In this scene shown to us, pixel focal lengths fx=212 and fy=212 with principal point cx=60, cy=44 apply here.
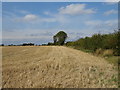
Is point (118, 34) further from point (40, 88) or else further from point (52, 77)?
point (40, 88)

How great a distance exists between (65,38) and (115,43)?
115116 mm

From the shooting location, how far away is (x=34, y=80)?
29.7 ft

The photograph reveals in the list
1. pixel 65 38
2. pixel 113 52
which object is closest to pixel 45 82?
pixel 113 52

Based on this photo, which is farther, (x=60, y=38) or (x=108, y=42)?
(x=60, y=38)

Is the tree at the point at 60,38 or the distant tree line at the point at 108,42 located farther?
the tree at the point at 60,38

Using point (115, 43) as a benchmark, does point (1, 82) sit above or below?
below

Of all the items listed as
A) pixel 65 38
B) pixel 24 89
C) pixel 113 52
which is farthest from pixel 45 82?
pixel 65 38

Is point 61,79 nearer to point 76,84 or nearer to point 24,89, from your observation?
point 76,84

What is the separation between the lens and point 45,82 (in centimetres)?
864

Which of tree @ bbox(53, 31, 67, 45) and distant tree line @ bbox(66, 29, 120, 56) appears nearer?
distant tree line @ bbox(66, 29, 120, 56)

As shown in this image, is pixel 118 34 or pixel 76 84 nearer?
pixel 76 84

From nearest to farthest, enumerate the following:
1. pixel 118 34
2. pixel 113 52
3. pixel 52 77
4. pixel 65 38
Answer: pixel 52 77
pixel 118 34
pixel 113 52
pixel 65 38

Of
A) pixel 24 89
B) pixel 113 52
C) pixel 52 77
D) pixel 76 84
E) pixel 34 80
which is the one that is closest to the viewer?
pixel 24 89

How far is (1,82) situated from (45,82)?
181 centimetres
